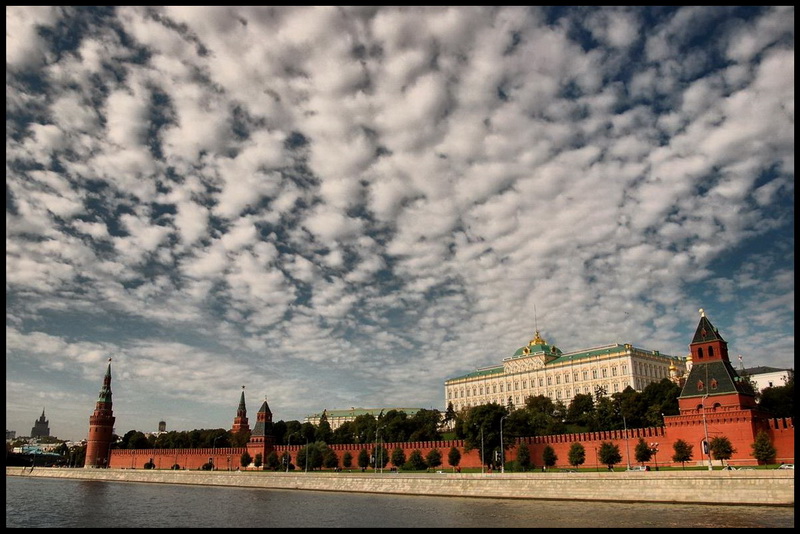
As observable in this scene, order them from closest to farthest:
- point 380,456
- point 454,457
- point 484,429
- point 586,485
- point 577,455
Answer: point 586,485 < point 577,455 < point 484,429 < point 454,457 < point 380,456

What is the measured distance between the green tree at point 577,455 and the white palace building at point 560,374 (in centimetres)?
3755

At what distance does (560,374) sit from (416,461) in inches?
1894

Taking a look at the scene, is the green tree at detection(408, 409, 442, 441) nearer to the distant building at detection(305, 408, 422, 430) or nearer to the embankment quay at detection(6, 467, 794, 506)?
the embankment quay at detection(6, 467, 794, 506)

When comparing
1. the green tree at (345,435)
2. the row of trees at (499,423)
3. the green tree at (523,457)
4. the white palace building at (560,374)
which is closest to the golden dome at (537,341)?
the white palace building at (560,374)

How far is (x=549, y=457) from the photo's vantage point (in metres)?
54.5

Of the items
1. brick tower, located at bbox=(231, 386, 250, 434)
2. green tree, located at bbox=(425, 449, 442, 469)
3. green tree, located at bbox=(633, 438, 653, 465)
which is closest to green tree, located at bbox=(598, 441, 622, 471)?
green tree, located at bbox=(633, 438, 653, 465)

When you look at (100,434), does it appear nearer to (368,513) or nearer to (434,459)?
(434,459)

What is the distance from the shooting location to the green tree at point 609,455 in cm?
4962

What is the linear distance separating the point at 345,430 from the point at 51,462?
82.0m

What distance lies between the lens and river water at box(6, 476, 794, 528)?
28391 mm

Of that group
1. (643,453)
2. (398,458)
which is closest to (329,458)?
(398,458)

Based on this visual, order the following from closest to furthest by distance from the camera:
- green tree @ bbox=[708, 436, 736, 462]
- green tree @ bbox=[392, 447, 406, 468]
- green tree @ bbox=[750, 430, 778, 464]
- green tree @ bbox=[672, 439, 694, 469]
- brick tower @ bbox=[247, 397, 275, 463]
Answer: green tree @ bbox=[750, 430, 778, 464] < green tree @ bbox=[708, 436, 736, 462] < green tree @ bbox=[672, 439, 694, 469] < green tree @ bbox=[392, 447, 406, 468] < brick tower @ bbox=[247, 397, 275, 463]

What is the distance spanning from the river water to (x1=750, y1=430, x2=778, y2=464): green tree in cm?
1287

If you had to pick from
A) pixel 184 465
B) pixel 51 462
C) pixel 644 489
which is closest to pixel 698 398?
pixel 644 489
